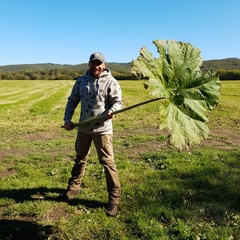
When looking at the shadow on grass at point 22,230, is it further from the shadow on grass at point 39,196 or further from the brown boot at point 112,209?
the brown boot at point 112,209

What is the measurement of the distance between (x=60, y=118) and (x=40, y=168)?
12339 millimetres

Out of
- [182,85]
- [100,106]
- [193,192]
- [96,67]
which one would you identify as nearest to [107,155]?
[100,106]

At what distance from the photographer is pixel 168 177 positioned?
760 cm

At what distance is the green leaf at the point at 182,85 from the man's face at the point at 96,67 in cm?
184

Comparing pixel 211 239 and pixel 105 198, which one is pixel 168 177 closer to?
pixel 105 198

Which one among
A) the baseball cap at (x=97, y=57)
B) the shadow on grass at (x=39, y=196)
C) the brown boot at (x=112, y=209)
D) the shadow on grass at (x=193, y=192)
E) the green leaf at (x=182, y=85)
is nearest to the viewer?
the green leaf at (x=182, y=85)

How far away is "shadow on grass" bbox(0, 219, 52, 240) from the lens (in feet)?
16.6

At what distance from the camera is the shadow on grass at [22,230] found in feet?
16.6

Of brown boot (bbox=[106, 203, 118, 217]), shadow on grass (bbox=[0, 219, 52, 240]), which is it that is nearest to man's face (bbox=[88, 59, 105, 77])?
brown boot (bbox=[106, 203, 118, 217])

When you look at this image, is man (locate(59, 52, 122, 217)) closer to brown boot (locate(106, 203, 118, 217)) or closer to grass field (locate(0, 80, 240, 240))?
brown boot (locate(106, 203, 118, 217))

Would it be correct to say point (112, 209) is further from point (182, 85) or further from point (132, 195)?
point (182, 85)

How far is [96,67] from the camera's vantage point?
5414 millimetres

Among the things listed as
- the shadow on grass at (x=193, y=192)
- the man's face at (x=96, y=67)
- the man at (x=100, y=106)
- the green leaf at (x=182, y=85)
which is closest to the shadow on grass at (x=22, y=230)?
the man at (x=100, y=106)

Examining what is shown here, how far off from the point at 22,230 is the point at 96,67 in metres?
3.10
